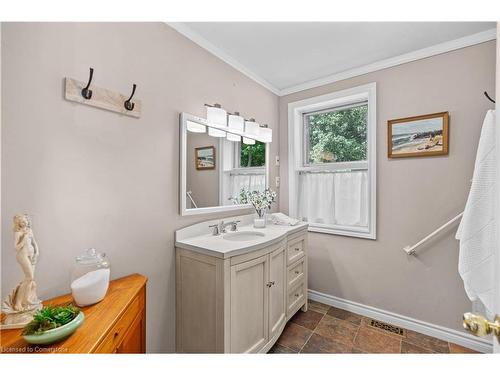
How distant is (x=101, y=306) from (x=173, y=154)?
0.95 m

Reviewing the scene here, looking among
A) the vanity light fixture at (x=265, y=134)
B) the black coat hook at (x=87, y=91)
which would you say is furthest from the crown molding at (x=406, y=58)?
the black coat hook at (x=87, y=91)

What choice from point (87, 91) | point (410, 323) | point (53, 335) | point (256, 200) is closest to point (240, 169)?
point (256, 200)

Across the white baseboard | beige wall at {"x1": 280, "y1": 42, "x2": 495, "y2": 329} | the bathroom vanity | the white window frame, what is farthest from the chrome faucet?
the white baseboard

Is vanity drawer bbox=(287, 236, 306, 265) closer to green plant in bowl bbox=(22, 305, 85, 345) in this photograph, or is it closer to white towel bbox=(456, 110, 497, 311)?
white towel bbox=(456, 110, 497, 311)

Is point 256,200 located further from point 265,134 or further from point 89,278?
point 89,278

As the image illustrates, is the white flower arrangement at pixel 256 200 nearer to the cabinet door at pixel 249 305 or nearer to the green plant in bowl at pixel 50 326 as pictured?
the cabinet door at pixel 249 305

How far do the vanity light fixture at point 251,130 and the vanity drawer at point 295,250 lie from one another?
107cm

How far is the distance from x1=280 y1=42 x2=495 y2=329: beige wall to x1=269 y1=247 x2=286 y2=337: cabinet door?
2.75 feet

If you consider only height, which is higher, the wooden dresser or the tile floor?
the wooden dresser

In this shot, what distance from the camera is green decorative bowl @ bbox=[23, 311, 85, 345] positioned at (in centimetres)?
63

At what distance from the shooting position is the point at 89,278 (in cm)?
92

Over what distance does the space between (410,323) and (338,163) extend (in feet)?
5.23
